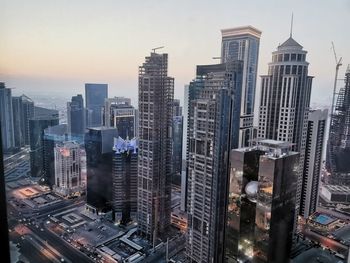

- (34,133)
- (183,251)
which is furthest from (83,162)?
(183,251)

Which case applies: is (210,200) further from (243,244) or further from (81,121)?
(81,121)

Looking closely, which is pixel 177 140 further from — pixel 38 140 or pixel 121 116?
pixel 38 140

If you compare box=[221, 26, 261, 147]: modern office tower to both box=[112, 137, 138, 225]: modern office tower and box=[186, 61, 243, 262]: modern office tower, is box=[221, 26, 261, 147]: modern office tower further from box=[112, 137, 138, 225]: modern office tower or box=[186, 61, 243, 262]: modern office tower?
box=[112, 137, 138, 225]: modern office tower

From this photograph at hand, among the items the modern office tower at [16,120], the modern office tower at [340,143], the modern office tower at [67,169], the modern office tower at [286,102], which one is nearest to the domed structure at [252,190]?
the modern office tower at [286,102]

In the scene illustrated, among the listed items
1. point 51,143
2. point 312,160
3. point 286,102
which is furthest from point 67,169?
point 312,160

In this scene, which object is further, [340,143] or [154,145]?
[154,145]

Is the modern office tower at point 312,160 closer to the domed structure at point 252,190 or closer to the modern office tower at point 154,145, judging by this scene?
the domed structure at point 252,190

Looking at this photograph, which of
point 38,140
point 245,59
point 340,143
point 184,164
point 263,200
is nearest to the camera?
point 263,200

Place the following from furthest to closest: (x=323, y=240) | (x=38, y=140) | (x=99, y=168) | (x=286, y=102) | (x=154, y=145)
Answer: (x=99, y=168) < (x=38, y=140) < (x=154, y=145) < (x=323, y=240) < (x=286, y=102)
